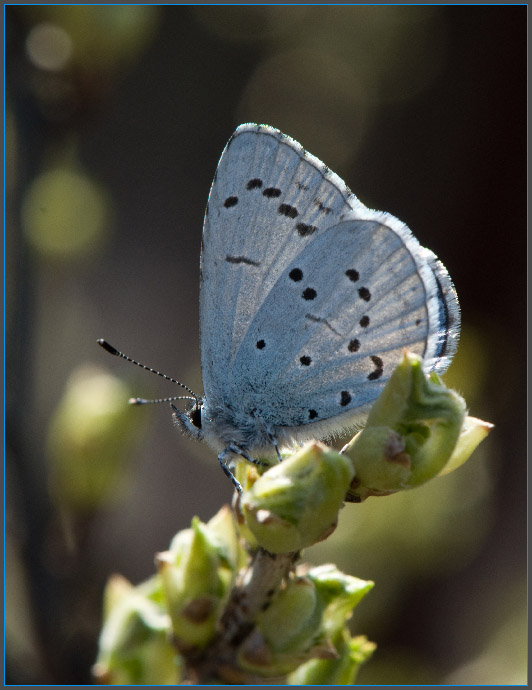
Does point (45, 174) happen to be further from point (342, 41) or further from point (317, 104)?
point (317, 104)

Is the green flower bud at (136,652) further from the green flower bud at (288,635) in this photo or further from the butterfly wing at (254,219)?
the butterfly wing at (254,219)

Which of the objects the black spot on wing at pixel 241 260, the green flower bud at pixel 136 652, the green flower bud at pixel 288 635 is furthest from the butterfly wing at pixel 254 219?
the green flower bud at pixel 288 635

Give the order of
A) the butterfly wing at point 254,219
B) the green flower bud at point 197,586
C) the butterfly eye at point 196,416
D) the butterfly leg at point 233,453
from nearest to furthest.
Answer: the green flower bud at point 197,586 → the butterfly leg at point 233,453 → the butterfly wing at point 254,219 → the butterfly eye at point 196,416

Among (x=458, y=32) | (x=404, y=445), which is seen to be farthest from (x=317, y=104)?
(x=404, y=445)

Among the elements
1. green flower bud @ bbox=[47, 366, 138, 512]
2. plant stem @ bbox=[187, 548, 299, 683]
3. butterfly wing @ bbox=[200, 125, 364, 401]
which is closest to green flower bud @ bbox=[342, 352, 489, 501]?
plant stem @ bbox=[187, 548, 299, 683]

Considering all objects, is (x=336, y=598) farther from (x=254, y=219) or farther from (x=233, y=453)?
(x=254, y=219)

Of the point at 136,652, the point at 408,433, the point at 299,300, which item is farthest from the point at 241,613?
the point at 299,300

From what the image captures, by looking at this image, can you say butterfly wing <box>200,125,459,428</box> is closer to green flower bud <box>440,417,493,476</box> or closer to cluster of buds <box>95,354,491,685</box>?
cluster of buds <box>95,354,491,685</box>
